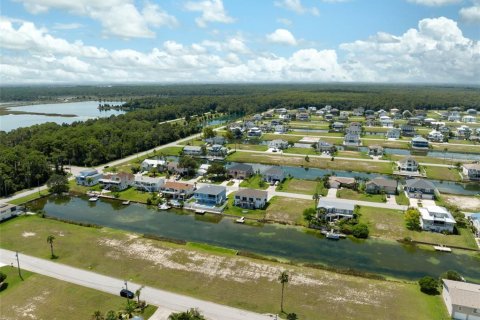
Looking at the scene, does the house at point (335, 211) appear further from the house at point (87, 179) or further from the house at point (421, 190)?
the house at point (87, 179)

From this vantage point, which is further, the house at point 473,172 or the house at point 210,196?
the house at point 473,172

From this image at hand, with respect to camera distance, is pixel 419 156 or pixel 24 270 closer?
pixel 24 270

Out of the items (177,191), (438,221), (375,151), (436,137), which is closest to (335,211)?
(438,221)

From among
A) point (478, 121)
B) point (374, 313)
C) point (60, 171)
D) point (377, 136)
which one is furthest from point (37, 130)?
point (478, 121)

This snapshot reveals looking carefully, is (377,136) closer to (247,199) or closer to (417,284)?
(247,199)

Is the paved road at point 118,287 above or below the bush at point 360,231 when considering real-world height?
below

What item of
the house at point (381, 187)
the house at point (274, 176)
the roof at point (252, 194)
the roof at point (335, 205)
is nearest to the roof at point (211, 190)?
the roof at point (252, 194)

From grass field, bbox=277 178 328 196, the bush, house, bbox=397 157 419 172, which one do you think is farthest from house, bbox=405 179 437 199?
the bush
